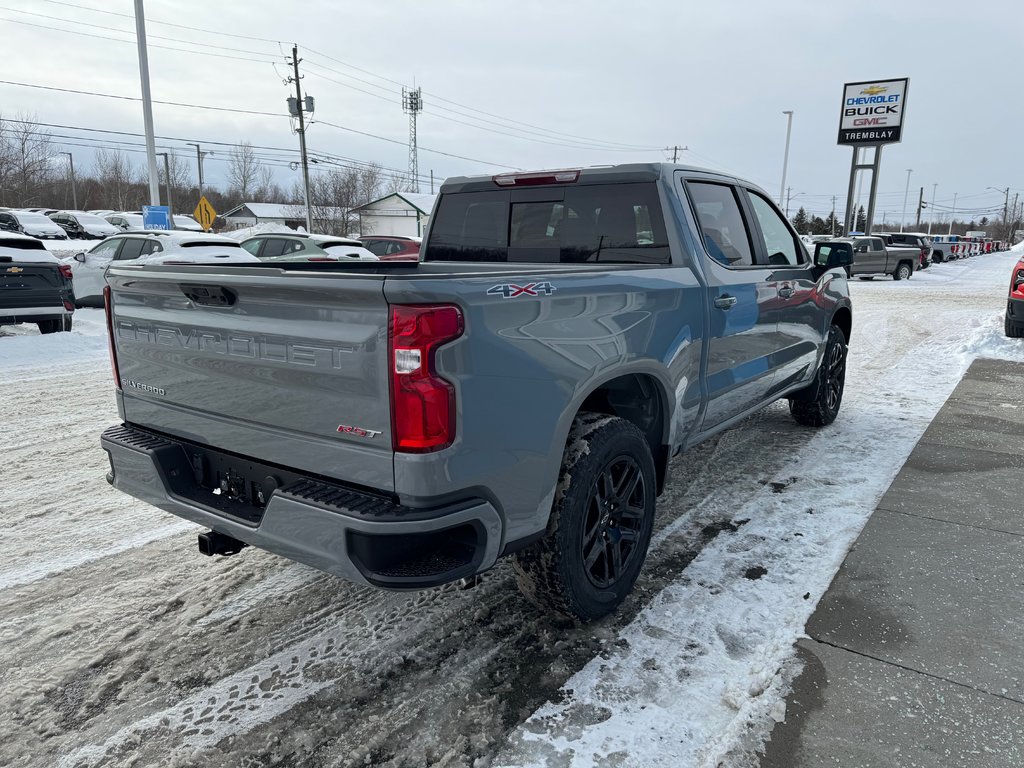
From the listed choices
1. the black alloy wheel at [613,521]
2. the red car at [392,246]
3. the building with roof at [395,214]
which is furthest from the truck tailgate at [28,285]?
the building with roof at [395,214]

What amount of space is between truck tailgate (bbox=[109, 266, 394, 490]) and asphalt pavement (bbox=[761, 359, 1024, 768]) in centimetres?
174

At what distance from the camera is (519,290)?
92.5 inches

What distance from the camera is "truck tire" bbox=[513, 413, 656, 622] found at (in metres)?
2.70

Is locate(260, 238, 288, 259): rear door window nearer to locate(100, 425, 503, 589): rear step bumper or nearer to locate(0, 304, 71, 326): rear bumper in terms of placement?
locate(0, 304, 71, 326): rear bumper

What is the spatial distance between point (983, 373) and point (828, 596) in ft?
22.9

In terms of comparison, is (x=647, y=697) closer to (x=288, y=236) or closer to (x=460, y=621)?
(x=460, y=621)

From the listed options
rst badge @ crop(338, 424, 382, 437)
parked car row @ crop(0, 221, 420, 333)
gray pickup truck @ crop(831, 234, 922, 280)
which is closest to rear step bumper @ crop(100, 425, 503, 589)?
rst badge @ crop(338, 424, 382, 437)

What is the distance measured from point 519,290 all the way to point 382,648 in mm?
Result: 1611

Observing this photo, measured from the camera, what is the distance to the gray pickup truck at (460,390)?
2.14 metres

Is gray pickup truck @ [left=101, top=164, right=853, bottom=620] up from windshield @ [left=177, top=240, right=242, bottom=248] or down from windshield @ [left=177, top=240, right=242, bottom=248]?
down

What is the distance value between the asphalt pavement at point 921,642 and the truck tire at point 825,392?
3.79ft

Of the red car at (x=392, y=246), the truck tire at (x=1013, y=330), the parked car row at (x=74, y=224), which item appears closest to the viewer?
the truck tire at (x=1013, y=330)

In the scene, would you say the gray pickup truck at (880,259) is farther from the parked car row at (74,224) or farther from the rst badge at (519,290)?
the parked car row at (74,224)

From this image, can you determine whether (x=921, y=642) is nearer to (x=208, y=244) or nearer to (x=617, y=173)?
(x=617, y=173)
